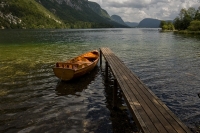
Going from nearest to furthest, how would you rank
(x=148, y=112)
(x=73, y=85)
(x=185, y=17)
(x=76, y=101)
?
(x=148, y=112) < (x=76, y=101) < (x=73, y=85) < (x=185, y=17)

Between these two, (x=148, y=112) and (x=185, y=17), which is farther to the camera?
(x=185, y=17)

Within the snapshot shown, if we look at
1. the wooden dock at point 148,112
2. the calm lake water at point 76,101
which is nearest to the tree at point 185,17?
the calm lake water at point 76,101

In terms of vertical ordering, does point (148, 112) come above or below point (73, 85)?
above

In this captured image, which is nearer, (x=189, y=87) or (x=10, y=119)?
(x=10, y=119)

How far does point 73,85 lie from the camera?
16.6 m

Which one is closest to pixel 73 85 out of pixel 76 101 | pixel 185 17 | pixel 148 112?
pixel 76 101

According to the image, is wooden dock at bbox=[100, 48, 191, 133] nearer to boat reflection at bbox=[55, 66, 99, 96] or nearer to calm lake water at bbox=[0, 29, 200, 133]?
calm lake water at bbox=[0, 29, 200, 133]

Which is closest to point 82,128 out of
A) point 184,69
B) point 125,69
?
point 125,69

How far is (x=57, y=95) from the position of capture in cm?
1434

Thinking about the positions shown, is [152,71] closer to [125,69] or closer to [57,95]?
[125,69]

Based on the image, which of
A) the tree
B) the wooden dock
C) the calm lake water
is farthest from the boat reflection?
the tree

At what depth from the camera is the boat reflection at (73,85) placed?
15.0 m

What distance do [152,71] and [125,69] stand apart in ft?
24.2

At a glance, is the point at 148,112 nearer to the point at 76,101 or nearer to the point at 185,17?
the point at 76,101
